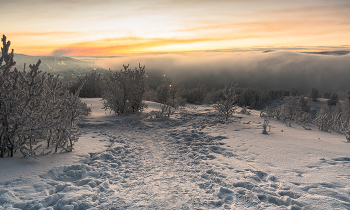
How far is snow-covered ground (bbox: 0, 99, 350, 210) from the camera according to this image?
2.41 meters

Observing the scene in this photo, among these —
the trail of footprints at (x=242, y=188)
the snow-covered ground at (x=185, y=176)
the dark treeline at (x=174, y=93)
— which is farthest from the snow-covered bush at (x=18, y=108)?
the trail of footprints at (x=242, y=188)

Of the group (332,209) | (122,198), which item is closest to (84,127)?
(122,198)

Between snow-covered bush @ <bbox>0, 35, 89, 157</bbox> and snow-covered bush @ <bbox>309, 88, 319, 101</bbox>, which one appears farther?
snow-covered bush @ <bbox>309, 88, 319, 101</bbox>

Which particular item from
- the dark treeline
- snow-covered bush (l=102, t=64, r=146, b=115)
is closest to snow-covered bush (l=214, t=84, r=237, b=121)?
the dark treeline

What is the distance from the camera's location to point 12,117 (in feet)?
10.7

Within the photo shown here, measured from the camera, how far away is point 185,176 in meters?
3.33

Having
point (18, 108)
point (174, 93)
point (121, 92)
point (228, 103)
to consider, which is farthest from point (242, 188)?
point (174, 93)

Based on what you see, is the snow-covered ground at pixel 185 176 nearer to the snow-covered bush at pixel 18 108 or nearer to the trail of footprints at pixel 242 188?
the trail of footprints at pixel 242 188

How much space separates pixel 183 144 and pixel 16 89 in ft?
12.7

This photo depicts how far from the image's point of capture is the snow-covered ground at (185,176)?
241 centimetres

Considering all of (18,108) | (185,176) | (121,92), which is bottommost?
(185,176)

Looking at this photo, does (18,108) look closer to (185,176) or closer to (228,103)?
(185,176)

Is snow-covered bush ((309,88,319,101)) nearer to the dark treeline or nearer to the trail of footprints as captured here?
the dark treeline

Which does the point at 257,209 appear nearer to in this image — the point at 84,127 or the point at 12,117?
A: the point at 12,117
